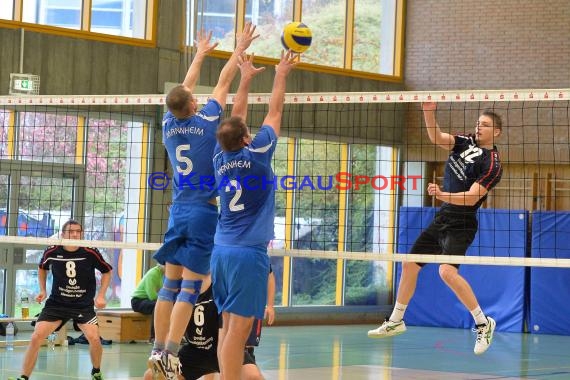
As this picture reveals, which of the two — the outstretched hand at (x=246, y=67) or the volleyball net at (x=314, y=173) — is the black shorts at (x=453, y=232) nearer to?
the outstretched hand at (x=246, y=67)

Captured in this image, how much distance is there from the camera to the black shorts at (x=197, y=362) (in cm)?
774

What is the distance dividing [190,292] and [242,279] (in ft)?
2.62

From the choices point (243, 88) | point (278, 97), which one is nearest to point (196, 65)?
point (243, 88)

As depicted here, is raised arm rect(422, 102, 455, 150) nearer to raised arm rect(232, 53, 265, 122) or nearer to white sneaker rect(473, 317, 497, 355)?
white sneaker rect(473, 317, 497, 355)

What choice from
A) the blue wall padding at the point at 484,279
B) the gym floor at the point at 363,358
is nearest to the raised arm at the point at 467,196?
the gym floor at the point at 363,358

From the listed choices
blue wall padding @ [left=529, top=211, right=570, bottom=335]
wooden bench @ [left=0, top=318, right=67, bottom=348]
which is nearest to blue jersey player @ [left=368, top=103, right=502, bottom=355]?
wooden bench @ [left=0, top=318, right=67, bottom=348]

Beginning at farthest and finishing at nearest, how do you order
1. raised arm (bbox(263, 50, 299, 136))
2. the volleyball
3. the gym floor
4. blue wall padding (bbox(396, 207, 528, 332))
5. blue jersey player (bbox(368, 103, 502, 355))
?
1. blue wall padding (bbox(396, 207, 528, 332))
2. the gym floor
3. blue jersey player (bbox(368, 103, 502, 355))
4. the volleyball
5. raised arm (bbox(263, 50, 299, 136))

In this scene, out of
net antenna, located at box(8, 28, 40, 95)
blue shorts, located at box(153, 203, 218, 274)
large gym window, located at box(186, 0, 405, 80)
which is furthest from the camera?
large gym window, located at box(186, 0, 405, 80)

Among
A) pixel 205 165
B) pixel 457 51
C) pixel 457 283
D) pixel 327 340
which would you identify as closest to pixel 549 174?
pixel 457 51

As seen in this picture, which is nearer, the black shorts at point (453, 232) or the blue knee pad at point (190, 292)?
the blue knee pad at point (190, 292)

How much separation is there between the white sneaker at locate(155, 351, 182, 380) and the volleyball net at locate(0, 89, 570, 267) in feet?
26.6

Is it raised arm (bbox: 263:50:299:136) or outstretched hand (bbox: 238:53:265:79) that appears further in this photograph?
outstretched hand (bbox: 238:53:265:79)

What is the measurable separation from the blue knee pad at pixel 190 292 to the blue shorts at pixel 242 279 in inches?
22.9

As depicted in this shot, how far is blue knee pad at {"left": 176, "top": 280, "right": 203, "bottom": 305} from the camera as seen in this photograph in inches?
312
